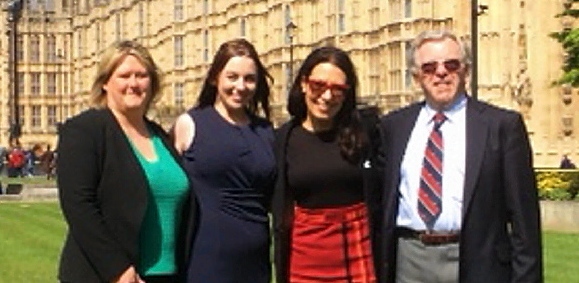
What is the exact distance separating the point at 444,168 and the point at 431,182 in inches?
4.1

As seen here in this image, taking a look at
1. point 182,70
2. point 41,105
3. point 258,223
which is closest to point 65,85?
point 41,105

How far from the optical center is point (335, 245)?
7.68 m

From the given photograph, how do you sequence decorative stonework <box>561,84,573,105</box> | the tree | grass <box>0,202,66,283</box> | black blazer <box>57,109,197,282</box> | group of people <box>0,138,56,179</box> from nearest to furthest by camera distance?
black blazer <box>57,109,197,282</box> → grass <box>0,202,66,283</box> → the tree → decorative stonework <box>561,84,573,105</box> → group of people <box>0,138,56,179</box>

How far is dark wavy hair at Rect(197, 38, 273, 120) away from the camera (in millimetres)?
7848

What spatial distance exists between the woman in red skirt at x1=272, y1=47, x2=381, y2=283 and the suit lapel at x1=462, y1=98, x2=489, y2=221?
0.61 m

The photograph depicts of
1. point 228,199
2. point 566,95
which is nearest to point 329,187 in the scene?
point 228,199

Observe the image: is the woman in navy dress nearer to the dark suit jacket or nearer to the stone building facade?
the stone building facade

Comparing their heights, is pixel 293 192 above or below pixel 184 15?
below

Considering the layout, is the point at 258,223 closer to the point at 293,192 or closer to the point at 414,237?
the point at 293,192

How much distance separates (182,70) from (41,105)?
19818 mm

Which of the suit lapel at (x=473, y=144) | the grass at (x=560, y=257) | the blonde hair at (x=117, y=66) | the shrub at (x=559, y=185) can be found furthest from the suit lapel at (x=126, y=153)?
the shrub at (x=559, y=185)

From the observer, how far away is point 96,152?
23.1ft

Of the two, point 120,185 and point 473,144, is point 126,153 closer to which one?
point 120,185

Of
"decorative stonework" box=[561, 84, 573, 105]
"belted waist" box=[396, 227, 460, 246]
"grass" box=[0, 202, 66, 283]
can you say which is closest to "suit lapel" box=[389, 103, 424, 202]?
"belted waist" box=[396, 227, 460, 246]
